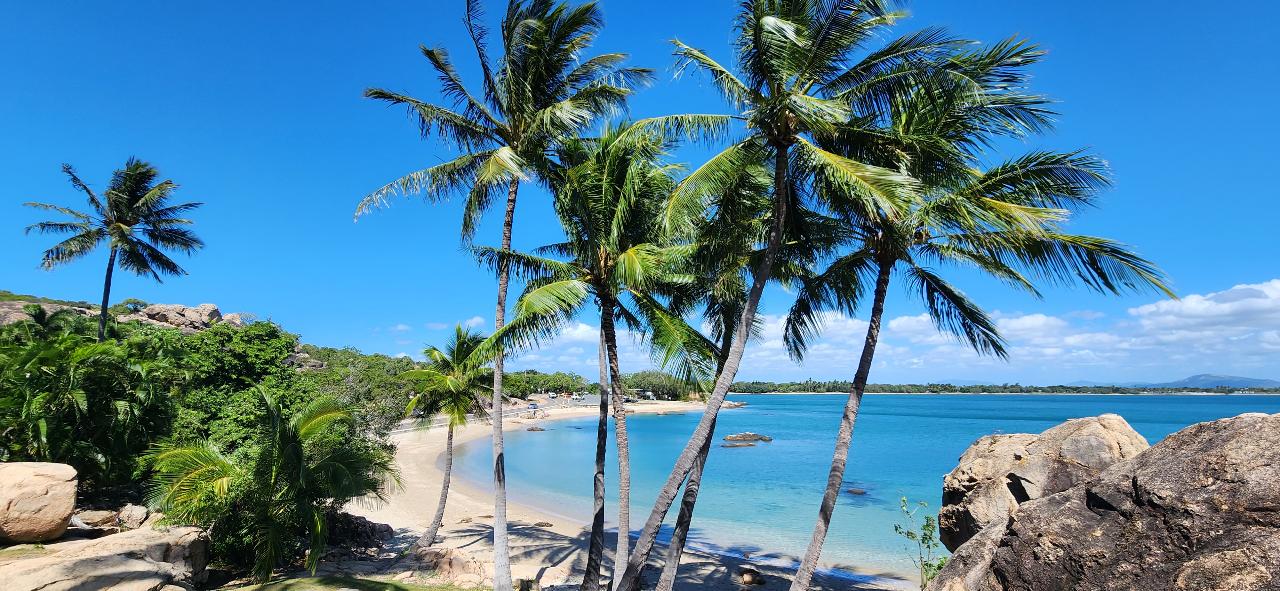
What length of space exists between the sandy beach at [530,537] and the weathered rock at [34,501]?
15.7 ft

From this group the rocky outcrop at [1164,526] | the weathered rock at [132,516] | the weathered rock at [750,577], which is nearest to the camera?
the rocky outcrop at [1164,526]

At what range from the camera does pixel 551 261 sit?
8758 mm

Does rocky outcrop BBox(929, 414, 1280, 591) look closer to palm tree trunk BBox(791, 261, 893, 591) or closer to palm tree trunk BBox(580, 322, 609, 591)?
palm tree trunk BBox(791, 261, 893, 591)

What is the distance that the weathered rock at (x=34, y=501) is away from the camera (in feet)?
26.3

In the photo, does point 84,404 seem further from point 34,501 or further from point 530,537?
point 530,537

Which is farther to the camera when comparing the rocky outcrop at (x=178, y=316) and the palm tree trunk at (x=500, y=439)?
the rocky outcrop at (x=178, y=316)

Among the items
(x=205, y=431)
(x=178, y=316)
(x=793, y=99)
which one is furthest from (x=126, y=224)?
(x=178, y=316)

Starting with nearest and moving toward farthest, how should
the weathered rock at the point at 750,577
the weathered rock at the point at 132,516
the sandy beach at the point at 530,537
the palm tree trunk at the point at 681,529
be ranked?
the palm tree trunk at the point at 681,529 → the weathered rock at the point at 132,516 → the weathered rock at the point at 750,577 → the sandy beach at the point at 530,537

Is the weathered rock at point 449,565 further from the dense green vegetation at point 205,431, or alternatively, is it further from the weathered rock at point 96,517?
the weathered rock at point 96,517

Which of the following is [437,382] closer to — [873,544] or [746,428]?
[873,544]

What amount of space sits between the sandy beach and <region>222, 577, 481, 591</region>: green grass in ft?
7.15

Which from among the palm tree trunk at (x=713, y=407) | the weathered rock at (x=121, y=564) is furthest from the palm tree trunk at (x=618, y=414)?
the weathered rock at (x=121, y=564)

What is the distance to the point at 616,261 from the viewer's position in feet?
26.9

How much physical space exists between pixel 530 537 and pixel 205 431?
9.25 meters
